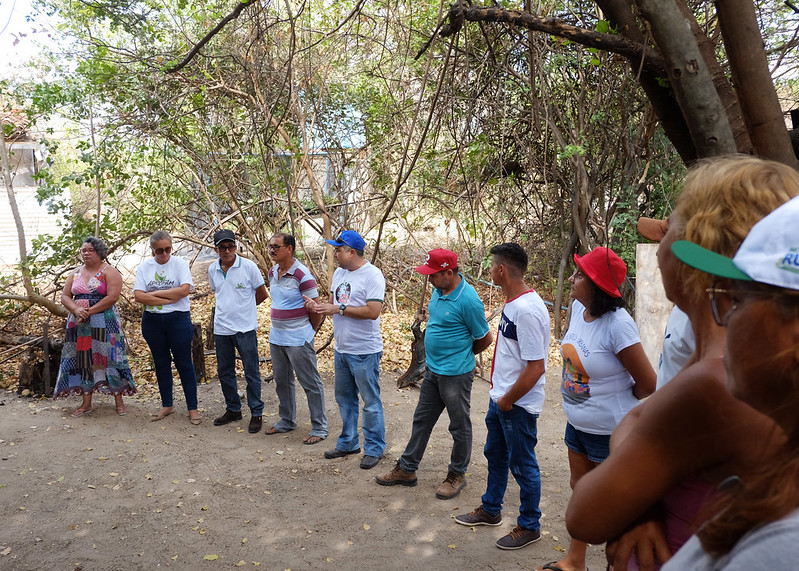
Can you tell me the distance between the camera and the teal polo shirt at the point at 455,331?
14.8 feet

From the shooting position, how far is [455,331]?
177 inches

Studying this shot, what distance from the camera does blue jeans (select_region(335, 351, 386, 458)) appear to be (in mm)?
5375

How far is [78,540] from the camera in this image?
414 centimetres

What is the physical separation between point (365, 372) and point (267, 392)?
9.15ft

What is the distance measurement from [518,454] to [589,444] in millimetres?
700

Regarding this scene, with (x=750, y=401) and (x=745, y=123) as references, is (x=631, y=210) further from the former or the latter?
(x=750, y=401)

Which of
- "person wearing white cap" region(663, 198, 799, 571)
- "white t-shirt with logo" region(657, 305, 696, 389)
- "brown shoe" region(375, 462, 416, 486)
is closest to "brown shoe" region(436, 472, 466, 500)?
"brown shoe" region(375, 462, 416, 486)

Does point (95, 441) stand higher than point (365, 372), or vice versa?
point (365, 372)

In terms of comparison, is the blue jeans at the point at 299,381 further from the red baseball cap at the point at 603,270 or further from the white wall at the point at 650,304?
the red baseball cap at the point at 603,270

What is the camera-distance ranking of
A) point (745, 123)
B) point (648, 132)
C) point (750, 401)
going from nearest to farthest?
point (750, 401)
point (745, 123)
point (648, 132)

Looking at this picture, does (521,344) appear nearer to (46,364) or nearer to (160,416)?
(160,416)

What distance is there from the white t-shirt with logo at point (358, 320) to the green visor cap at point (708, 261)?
14.5 feet

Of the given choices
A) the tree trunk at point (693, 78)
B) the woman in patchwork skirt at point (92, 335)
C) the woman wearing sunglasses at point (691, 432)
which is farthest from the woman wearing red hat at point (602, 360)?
the woman in patchwork skirt at point (92, 335)

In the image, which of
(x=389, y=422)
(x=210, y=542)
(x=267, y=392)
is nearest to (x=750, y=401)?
(x=210, y=542)
